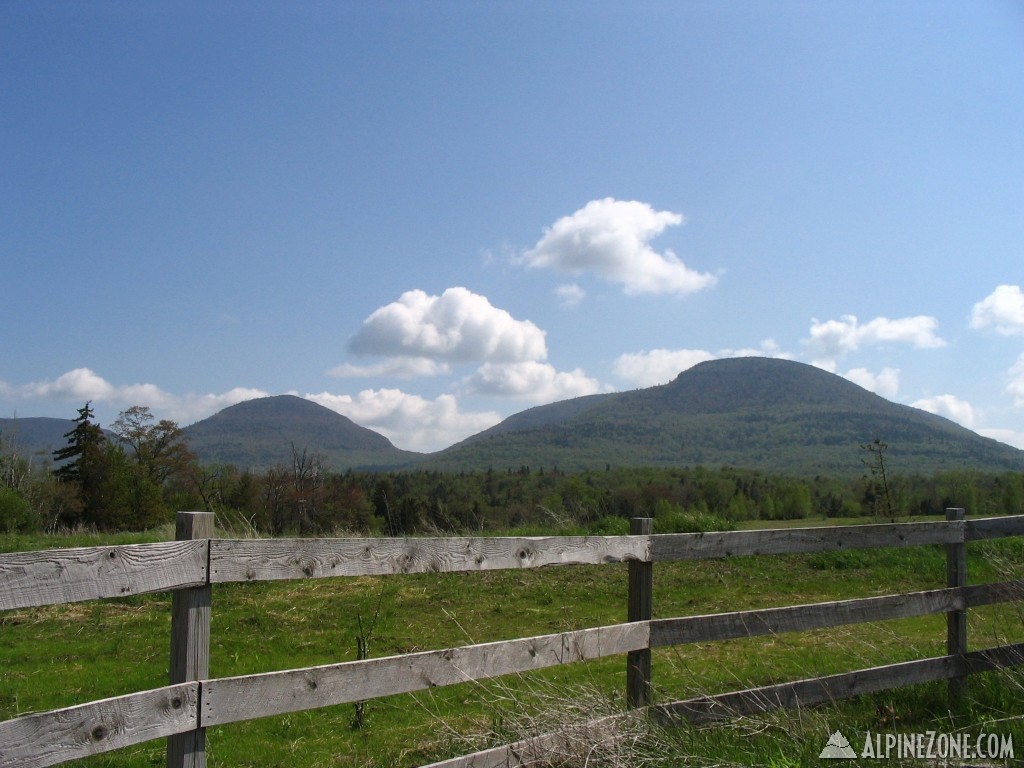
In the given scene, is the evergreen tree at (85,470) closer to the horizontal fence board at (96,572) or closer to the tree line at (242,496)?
the tree line at (242,496)

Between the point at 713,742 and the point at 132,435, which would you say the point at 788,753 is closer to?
the point at 713,742

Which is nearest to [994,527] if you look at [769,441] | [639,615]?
[639,615]

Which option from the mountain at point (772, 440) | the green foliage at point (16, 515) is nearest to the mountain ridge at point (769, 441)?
the mountain at point (772, 440)

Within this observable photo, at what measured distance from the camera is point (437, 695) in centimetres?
647

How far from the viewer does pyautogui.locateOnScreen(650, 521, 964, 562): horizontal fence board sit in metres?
4.63

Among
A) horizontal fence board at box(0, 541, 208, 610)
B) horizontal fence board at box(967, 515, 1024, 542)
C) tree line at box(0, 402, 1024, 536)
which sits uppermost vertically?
horizontal fence board at box(0, 541, 208, 610)

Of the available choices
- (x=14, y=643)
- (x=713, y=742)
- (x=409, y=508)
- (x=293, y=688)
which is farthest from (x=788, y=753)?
(x=409, y=508)

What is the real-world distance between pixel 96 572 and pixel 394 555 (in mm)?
1334

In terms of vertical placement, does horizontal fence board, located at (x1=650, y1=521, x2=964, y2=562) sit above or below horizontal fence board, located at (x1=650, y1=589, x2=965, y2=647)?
above

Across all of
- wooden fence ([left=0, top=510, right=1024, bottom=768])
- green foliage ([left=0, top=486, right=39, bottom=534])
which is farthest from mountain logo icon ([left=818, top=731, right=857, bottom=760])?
green foliage ([left=0, top=486, right=39, bottom=534])

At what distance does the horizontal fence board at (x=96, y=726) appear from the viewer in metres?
2.62

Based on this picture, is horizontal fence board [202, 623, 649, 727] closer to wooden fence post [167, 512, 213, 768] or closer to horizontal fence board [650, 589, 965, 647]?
wooden fence post [167, 512, 213, 768]

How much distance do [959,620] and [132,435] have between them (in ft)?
175

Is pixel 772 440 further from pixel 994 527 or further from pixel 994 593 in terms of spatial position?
pixel 994 593
